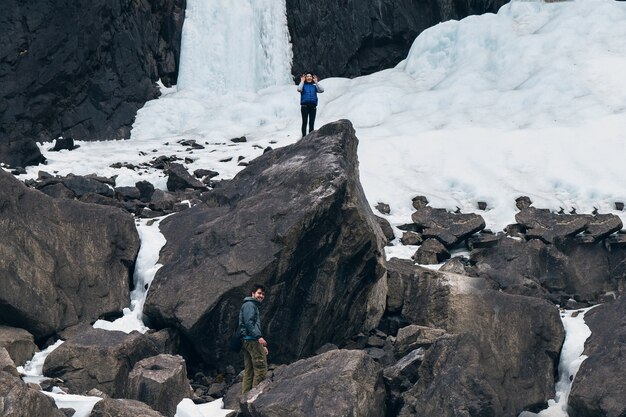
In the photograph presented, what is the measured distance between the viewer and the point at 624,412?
1544 centimetres

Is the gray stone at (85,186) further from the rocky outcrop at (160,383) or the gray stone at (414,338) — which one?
the gray stone at (414,338)

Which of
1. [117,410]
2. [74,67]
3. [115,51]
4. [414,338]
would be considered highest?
[115,51]

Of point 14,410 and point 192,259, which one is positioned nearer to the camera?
point 14,410

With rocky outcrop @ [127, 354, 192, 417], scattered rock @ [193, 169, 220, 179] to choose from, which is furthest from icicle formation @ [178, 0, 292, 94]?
rocky outcrop @ [127, 354, 192, 417]

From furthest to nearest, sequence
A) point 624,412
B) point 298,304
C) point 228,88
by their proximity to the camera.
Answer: point 228,88
point 298,304
point 624,412

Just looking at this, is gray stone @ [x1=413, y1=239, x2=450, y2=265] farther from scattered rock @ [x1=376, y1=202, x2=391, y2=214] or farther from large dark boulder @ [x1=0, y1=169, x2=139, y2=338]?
large dark boulder @ [x1=0, y1=169, x2=139, y2=338]

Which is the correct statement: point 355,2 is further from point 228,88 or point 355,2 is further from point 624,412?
point 624,412

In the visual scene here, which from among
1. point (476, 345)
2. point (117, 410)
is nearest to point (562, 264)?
point (476, 345)

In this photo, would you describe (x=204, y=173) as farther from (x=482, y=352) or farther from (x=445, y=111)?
(x=482, y=352)

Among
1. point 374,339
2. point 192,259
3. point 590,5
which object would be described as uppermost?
point 590,5

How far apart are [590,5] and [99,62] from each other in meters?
15.3

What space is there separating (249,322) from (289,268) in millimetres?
2545

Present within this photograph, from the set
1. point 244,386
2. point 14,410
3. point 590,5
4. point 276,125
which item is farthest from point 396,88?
point 14,410

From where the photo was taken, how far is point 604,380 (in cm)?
1617
